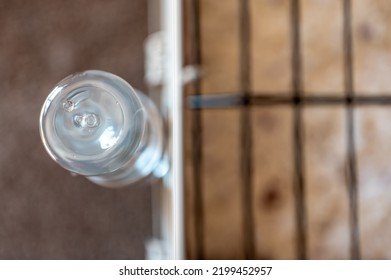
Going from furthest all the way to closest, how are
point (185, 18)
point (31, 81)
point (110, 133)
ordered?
point (185, 18) → point (31, 81) → point (110, 133)

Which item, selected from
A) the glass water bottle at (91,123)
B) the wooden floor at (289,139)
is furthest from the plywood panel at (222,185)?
the glass water bottle at (91,123)

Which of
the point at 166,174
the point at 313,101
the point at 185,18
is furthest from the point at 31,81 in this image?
the point at 313,101

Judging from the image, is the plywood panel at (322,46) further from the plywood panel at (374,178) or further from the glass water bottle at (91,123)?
the glass water bottle at (91,123)

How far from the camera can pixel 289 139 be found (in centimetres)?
67

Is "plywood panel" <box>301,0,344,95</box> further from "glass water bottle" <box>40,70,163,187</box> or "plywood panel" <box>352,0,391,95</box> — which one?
"glass water bottle" <box>40,70,163,187</box>

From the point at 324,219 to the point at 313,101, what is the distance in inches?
6.5

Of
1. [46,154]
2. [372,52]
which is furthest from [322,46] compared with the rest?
[46,154]

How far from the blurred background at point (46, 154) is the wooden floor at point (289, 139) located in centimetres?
17

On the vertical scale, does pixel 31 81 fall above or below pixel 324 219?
above

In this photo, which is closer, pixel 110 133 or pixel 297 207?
pixel 110 133

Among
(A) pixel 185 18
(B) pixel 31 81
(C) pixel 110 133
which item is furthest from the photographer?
(A) pixel 185 18

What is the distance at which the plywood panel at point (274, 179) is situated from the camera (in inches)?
26.4
